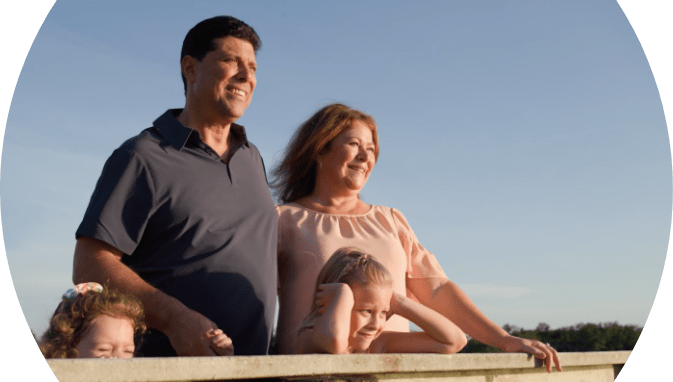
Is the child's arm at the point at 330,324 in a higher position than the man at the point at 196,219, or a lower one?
lower

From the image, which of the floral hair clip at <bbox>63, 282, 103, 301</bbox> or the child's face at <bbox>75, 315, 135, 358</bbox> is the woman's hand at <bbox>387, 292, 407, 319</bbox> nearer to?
the child's face at <bbox>75, 315, 135, 358</bbox>

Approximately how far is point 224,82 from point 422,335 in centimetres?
147

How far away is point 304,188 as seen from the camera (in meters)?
3.53

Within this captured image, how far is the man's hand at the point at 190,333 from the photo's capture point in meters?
2.17

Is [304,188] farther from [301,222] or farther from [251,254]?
[251,254]

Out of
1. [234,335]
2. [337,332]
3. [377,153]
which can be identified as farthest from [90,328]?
[377,153]

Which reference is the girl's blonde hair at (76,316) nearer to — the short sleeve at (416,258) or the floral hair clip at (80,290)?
the floral hair clip at (80,290)

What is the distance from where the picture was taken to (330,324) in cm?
218

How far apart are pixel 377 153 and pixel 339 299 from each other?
1.32 metres

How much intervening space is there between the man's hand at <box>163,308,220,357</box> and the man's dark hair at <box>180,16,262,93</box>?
1331 mm

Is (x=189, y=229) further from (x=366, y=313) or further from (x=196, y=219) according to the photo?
(x=366, y=313)

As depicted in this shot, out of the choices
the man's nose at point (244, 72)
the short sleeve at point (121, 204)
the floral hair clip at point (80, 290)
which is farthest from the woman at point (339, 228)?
the floral hair clip at point (80, 290)

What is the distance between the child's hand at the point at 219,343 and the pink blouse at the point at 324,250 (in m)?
0.61

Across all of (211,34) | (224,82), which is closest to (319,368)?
(224,82)
